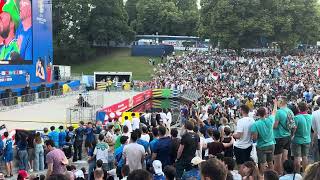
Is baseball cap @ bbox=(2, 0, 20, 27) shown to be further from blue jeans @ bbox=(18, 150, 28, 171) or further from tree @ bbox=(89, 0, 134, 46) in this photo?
tree @ bbox=(89, 0, 134, 46)

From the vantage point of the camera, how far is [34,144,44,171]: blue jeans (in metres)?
13.2

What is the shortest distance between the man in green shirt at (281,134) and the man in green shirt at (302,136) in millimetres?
181

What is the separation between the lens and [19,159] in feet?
44.0

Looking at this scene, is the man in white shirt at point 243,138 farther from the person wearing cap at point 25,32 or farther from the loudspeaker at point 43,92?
the person wearing cap at point 25,32

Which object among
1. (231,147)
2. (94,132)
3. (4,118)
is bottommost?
(4,118)

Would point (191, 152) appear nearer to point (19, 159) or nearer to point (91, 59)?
point (19, 159)

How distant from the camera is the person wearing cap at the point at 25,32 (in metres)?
33.9

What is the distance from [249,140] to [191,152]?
107cm

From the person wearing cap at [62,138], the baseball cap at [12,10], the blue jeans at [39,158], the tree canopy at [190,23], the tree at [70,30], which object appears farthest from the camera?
the tree at [70,30]

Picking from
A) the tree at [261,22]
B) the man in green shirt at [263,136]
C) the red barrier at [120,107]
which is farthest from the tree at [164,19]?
the man in green shirt at [263,136]

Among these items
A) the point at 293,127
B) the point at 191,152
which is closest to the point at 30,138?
the point at 191,152

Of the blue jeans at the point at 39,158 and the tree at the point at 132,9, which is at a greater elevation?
the tree at the point at 132,9

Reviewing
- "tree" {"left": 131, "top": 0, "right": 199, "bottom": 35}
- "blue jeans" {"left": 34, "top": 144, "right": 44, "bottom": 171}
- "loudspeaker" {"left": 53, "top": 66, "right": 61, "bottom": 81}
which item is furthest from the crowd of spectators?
"tree" {"left": 131, "top": 0, "right": 199, "bottom": 35}

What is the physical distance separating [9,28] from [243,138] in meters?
26.5
